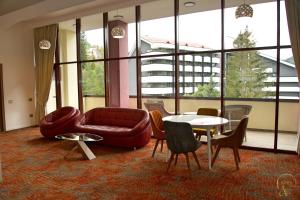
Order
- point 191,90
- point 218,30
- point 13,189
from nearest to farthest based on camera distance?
point 13,189 < point 218,30 < point 191,90

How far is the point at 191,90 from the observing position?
6.23 m

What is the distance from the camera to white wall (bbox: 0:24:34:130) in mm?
7715

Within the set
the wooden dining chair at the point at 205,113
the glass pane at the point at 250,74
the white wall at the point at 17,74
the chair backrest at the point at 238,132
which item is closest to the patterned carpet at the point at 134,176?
the wooden dining chair at the point at 205,113

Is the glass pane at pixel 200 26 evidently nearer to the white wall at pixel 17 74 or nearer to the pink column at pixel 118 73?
the pink column at pixel 118 73

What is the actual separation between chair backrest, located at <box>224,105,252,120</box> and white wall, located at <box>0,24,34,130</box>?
630 centimetres

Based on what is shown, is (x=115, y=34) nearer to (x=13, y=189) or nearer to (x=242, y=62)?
(x=242, y=62)

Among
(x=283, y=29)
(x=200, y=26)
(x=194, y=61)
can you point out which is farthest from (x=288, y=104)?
(x=200, y=26)

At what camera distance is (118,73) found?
24.0 feet

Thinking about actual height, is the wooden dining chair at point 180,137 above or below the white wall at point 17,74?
below

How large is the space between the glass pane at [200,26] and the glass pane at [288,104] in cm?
140

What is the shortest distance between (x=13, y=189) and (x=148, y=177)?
6.28ft

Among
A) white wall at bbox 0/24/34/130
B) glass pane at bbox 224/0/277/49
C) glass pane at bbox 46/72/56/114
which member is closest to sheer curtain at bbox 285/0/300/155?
glass pane at bbox 224/0/277/49

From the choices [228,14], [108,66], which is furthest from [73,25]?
[228,14]

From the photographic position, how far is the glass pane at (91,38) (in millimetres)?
7379
